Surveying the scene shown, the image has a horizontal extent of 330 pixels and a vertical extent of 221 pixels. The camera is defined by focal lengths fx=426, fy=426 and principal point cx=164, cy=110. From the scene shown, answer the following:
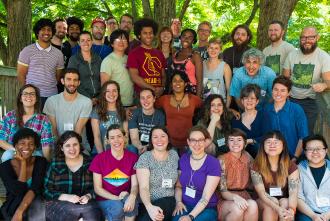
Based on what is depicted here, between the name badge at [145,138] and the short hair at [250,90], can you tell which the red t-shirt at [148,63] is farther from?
the short hair at [250,90]

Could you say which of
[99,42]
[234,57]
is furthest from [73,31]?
[234,57]

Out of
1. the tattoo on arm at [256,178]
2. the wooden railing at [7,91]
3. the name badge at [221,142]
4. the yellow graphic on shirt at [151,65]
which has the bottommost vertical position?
the tattoo on arm at [256,178]

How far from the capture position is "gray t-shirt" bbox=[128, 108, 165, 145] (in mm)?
5359

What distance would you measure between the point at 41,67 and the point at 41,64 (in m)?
0.04

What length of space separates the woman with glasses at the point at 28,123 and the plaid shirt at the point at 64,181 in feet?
1.38

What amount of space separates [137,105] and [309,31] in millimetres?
2511

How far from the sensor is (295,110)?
17.0 feet

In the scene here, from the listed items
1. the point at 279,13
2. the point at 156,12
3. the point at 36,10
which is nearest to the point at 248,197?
the point at 279,13

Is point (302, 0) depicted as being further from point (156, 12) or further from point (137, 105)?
point (137, 105)

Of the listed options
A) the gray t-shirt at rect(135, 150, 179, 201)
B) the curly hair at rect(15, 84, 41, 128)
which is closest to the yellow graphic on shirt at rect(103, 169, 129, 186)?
the gray t-shirt at rect(135, 150, 179, 201)

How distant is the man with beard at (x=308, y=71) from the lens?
5691 millimetres

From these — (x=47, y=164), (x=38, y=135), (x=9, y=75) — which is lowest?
(x=47, y=164)

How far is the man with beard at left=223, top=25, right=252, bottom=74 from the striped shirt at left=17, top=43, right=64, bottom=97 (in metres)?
2.52

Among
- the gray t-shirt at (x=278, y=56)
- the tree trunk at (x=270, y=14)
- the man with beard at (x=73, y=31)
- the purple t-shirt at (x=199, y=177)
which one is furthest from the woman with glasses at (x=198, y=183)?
the tree trunk at (x=270, y=14)
